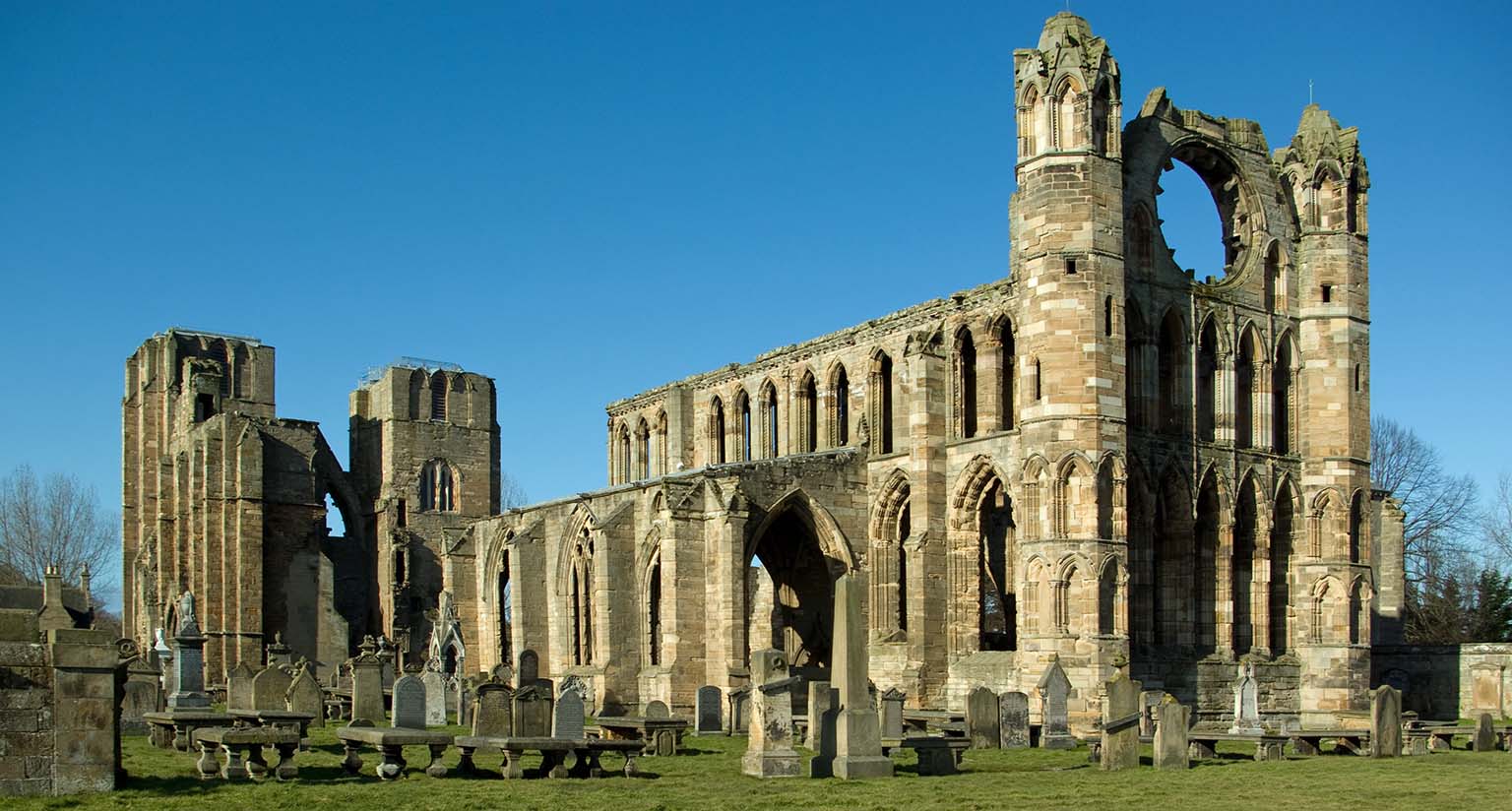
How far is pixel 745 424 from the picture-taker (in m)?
47.4

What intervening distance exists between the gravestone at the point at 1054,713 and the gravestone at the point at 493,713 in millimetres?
9879

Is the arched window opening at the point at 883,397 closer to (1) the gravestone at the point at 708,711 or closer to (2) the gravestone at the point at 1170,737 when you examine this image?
→ (1) the gravestone at the point at 708,711

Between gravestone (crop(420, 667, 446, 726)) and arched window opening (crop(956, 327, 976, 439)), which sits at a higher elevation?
arched window opening (crop(956, 327, 976, 439))

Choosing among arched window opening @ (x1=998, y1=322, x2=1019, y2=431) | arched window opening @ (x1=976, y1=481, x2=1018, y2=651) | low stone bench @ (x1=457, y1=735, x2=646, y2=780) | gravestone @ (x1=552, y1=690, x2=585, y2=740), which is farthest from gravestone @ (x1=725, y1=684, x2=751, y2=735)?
low stone bench @ (x1=457, y1=735, x2=646, y2=780)

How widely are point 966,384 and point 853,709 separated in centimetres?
1831

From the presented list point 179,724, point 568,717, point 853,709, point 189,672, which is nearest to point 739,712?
point 189,672

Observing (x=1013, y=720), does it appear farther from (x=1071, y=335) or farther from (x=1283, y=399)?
(x=1283, y=399)

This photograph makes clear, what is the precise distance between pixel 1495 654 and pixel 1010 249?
16.4 metres

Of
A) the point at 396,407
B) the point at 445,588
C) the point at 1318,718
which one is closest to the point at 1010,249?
the point at 1318,718

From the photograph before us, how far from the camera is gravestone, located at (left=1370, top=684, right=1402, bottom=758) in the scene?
25.3 metres

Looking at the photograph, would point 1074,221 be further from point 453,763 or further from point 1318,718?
point 453,763

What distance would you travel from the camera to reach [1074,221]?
110ft

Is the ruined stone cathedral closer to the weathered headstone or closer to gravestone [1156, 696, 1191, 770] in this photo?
gravestone [1156, 696, 1191, 770]

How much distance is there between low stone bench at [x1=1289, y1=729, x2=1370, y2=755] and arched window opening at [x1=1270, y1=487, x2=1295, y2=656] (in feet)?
36.0
